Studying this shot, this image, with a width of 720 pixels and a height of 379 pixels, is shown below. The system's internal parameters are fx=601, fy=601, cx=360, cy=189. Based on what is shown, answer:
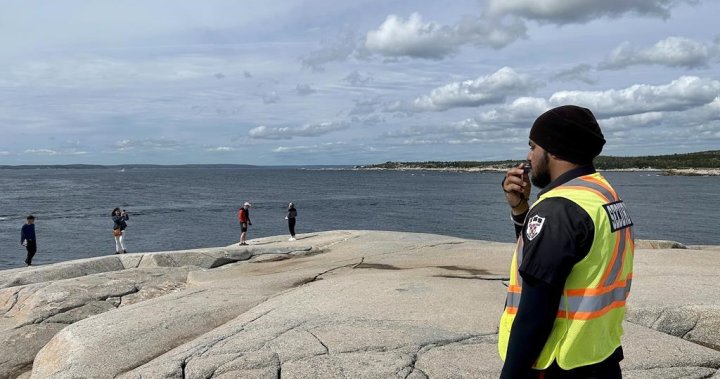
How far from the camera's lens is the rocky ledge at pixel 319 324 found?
6379 mm

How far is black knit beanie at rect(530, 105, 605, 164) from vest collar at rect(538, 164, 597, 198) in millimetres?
39

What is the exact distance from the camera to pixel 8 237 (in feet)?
149

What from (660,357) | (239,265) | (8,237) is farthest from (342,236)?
(8,237)

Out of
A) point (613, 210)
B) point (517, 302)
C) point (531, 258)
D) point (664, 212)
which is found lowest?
point (664, 212)

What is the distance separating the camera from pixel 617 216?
2967mm

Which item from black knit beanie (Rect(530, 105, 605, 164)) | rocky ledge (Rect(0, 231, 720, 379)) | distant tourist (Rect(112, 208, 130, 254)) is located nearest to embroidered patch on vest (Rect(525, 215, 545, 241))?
black knit beanie (Rect(530, 105, 605, 164))

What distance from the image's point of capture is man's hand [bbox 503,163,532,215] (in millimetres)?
3363

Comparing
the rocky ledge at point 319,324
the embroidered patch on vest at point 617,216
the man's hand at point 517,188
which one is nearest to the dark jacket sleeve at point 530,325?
the embroidered patch on vest at point 617,216

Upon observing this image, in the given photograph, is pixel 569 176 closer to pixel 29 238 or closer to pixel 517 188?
pixel 517 188

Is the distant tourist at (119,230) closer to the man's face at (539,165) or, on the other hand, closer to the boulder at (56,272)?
the boulder at (56,272)

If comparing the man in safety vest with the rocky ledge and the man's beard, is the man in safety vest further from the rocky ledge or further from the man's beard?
the rocky ledge

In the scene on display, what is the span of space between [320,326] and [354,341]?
67 cm

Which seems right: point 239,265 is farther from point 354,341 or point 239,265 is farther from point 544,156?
point 544,156

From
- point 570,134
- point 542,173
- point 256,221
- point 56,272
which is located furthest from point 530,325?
point 256,221
